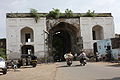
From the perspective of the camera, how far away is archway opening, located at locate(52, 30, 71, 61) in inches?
1976

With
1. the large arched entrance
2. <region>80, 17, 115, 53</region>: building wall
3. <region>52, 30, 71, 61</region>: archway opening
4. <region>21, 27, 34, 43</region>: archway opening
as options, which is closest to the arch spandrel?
<region>80, 17, 115, 53</region>: building wall

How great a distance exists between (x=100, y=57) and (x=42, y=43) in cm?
1066

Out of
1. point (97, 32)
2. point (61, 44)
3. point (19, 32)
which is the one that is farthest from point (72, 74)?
point (61, 44)

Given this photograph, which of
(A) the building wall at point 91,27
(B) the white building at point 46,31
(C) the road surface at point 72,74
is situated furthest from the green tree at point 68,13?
(C) the road surface at point 72,74

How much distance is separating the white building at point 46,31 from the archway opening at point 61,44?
4668mm

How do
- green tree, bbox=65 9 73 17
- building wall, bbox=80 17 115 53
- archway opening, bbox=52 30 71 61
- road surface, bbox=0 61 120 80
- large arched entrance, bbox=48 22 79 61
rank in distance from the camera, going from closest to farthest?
1. road surface, bbox=0 61 120 80
2. building wall, bbox=80 17 115 53
3. green tree, bbox=65 9 73 17
4. large arched entrance, bbox=48 22 79 61
5. archway opening, bbox=52 30 71 61

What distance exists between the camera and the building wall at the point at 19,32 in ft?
134

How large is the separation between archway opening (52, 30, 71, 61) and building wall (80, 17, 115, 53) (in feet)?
20.2

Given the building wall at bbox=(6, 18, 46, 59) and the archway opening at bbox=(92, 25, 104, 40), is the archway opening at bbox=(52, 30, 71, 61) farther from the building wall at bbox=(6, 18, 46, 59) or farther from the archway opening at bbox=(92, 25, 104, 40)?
the building wall at bbox=(6, 18, 46, 59)

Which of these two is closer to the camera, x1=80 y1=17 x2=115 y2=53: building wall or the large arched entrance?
x1=80 y1=17 x2=115 y2=53: building wall

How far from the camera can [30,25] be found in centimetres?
4203

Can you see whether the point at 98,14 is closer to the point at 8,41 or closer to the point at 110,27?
the point at 110,27

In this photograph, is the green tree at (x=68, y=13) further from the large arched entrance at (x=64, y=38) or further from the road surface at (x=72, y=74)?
the road surface at (x=72, y=74)

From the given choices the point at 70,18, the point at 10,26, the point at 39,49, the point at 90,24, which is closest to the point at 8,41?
the point at 10,26
